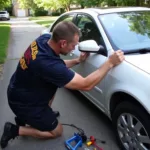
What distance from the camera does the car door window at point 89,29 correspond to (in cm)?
390

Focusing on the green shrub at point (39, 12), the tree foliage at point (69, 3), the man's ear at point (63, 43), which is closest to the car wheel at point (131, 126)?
the man's ear at point (63, 43)

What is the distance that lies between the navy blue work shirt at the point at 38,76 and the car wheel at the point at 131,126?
68cm

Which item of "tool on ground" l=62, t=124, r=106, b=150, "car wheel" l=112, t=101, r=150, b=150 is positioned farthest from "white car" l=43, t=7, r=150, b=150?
"tool on ground" l=62, t=124, r=106, b=150

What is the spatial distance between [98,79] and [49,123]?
2.97 feet

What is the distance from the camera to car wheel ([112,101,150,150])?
2893 millimetres

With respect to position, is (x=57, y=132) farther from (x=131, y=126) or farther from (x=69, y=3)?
(x=69, y=3)

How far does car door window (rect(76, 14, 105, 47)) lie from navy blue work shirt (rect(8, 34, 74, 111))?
77 centimetres

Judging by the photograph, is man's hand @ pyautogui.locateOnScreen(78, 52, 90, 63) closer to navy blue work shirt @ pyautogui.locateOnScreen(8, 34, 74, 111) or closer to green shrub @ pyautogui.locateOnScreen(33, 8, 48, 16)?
navy blue work shirt @ pyautogui.locateOnScreen(8, 34, 74, 111)

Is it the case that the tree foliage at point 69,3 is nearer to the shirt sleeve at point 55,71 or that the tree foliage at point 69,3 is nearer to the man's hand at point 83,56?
the man's hand at point 83,56

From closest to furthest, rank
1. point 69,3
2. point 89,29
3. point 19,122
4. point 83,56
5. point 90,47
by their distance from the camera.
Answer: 1. point 90,47
2. point 19,122
3. point 83,56
4. point 89,29
5. point 69,3

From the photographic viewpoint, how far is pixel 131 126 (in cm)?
310

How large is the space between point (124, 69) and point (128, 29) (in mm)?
922

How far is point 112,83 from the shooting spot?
3268 millimetres

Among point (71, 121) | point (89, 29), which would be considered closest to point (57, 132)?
point (71, 121)
